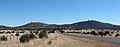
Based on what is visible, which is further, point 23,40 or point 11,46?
point 23,40

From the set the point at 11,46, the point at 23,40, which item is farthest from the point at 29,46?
the point at 23,40

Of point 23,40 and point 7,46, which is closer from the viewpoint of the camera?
point 7,46

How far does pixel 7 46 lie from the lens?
2986 centimetres

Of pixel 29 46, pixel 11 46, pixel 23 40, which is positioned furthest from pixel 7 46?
pixel 23 40

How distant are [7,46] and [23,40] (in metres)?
8.17

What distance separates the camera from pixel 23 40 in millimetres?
38000

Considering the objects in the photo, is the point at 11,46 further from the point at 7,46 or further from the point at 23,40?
the point at 23,40

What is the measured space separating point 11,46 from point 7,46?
0.44m

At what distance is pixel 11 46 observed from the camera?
29.9 meters

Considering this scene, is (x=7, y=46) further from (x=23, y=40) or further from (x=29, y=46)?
(x=23, y=40)

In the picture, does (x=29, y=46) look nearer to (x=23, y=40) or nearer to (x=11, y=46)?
(x=11, y=46)

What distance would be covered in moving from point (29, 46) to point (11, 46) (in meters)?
2.02

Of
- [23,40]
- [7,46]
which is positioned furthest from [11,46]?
[23,40]

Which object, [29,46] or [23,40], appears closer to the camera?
[29,46]
